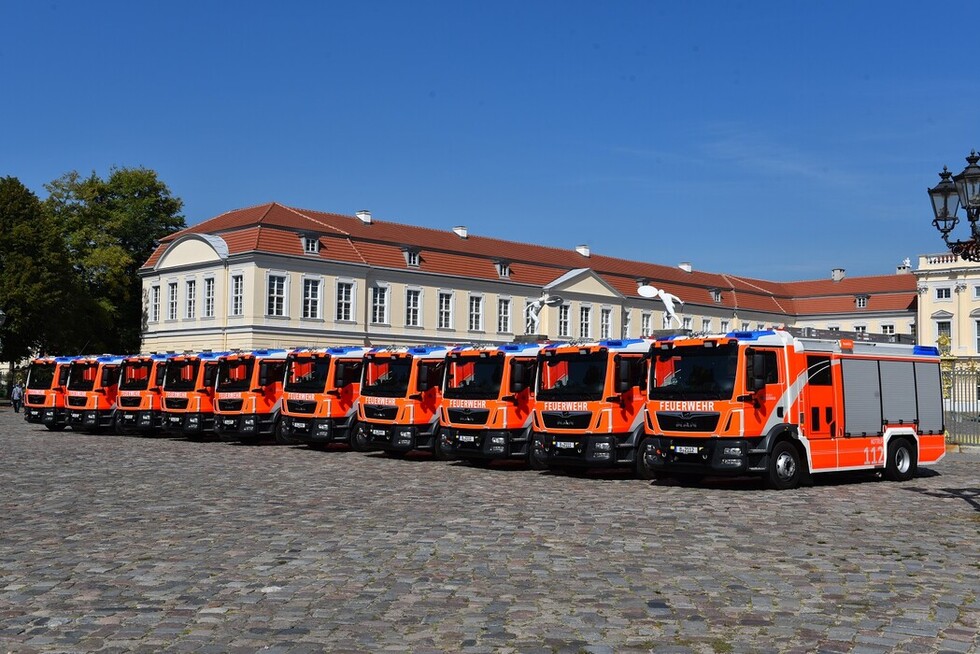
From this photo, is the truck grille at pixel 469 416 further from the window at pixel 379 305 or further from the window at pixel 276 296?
the window at pixel 379 305

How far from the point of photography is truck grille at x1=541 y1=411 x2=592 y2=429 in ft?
65.7

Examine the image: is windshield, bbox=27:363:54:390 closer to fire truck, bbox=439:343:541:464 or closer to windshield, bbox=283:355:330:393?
windshield, bbox=283:355:330:393

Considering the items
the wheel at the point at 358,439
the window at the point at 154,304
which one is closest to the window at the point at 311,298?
the window at the point at 154,304

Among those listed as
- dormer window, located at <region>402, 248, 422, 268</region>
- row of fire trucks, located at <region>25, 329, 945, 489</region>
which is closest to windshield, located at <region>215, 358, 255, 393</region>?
row of fire trucks, located at <region>25, 329, 945, 489</region>

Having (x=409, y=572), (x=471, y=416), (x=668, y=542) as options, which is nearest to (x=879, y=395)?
(x=471, y=416)

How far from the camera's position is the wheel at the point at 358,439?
83.4 feet

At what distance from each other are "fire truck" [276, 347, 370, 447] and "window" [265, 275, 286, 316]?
99.0 feet

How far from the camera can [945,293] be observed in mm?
87875

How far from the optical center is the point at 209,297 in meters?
60.2

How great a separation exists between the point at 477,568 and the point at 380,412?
15779mm

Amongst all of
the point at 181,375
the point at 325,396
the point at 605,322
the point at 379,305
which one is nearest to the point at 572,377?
the point at 325,396

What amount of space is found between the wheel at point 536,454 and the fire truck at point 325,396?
592cm

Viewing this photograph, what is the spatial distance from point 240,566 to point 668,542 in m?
4.45

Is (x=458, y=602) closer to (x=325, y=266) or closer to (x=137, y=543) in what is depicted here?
(x=137, y=543)
